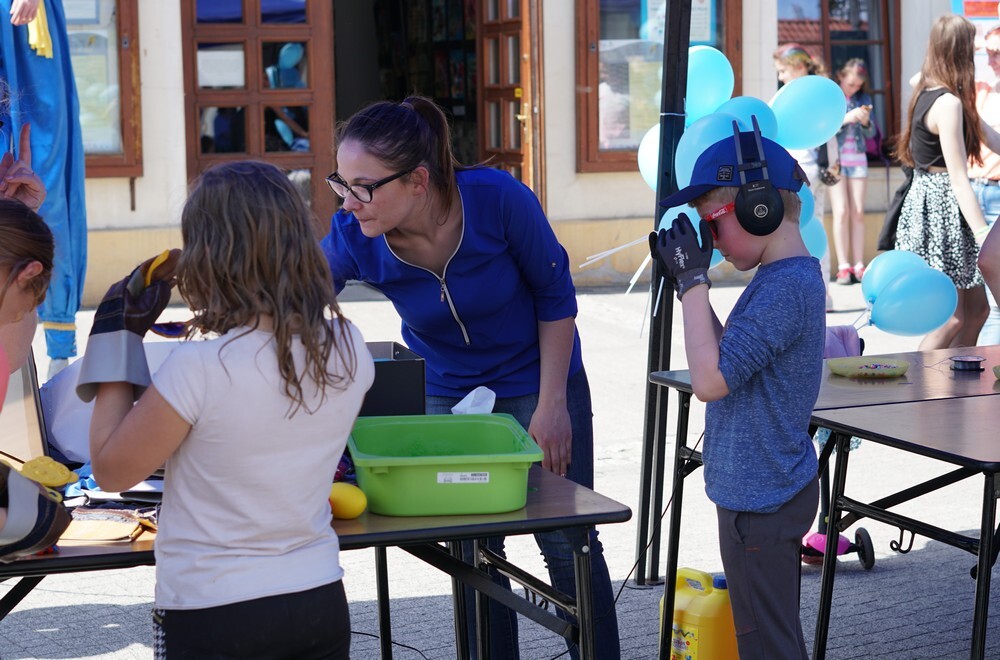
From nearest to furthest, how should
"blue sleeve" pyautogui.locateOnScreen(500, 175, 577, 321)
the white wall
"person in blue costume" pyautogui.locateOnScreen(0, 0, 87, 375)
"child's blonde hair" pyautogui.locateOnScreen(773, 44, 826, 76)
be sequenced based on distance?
1. "blue sleeve" pyautogui.locateOnScreen(500, 175, 577, 321)
2. "person in blue costume" pyautogui.locateOnScreen(0, 0, 87, 375)
3. "child's blonde hair" pyautogui.locateOnScreen(773, 44, 826, 76)
4. the white wall

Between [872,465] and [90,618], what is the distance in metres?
3.48

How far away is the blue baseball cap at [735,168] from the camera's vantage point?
9.02 ft

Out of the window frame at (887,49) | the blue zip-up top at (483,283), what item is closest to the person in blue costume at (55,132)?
the blue zip-up top at (483,283)

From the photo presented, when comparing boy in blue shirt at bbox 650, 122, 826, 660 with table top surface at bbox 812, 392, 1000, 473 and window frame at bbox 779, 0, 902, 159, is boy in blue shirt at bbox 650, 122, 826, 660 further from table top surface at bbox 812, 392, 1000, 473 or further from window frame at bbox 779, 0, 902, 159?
window frame at bbox 779, 0, 902, 159

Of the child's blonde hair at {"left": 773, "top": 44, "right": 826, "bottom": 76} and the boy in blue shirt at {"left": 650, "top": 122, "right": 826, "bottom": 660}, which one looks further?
the child's blonde hair at {"left": 773, "top": 44, "right": 826, "bottom": 76}

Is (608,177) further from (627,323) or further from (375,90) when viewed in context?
(375,90)

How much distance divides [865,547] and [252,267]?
10.1 feet

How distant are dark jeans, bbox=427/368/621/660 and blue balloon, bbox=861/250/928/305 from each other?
61.5 inches

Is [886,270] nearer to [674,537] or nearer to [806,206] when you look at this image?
[806,206]

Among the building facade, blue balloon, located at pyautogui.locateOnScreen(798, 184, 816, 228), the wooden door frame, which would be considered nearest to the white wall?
the building facade

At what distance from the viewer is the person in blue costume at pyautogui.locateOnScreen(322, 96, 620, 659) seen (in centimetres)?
304

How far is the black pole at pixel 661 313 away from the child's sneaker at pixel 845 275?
23.2ft

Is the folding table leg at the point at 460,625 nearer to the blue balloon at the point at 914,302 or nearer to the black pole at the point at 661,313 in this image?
the black pole at the point at 661,313

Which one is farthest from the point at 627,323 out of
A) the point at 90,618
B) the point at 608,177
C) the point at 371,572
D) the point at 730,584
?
the point at 730,584
